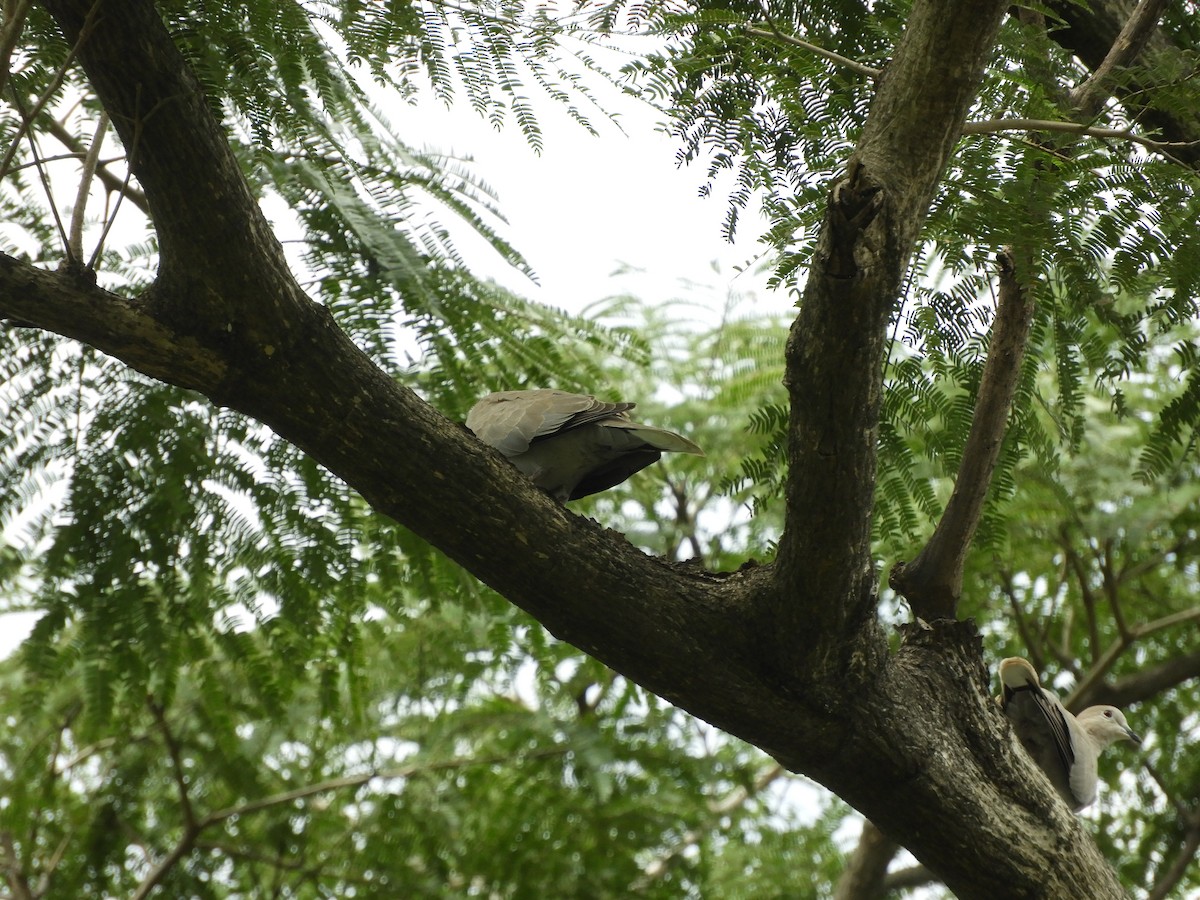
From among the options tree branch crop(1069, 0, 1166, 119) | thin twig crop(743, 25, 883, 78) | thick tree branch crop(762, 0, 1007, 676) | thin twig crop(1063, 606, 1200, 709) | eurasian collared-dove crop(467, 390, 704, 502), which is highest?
thin twig crop(1063, 606, 1200, 709)

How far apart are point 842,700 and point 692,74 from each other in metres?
2.03

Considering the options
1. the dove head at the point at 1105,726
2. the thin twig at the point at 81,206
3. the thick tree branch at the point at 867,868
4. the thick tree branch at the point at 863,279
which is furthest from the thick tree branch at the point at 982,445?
the thick tree branch at the point at 867,868

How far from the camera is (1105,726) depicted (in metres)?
5.58

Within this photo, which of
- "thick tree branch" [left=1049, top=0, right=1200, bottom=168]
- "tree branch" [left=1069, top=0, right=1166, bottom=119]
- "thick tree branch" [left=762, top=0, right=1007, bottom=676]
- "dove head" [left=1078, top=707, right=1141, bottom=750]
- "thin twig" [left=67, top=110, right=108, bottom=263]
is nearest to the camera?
"thick tree branch" [left=762, top=0, right=1007, bottom=676]

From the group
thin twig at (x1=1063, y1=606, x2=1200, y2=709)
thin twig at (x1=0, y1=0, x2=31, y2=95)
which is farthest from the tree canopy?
thin twig at (x1=1063, y1=606, x2=1200, y2=709)

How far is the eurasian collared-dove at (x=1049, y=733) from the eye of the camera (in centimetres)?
442

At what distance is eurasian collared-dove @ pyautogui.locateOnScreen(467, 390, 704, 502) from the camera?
12.6ft

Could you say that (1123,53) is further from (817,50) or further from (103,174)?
(103,174)

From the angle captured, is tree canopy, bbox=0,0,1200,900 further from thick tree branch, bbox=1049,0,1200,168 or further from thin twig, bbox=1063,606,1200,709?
thin twig, bbox=1063,606,1200,709

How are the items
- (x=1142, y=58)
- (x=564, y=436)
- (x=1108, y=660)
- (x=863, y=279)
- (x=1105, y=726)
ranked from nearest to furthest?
(x=863, y=279) → (x=1142, y=58) → (x=564, y=436) → (x=1105, y=726) → (x=1108, y=660)

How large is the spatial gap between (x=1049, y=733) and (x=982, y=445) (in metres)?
1.59

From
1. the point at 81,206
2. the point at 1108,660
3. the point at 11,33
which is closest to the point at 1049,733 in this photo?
the point at 1108,660

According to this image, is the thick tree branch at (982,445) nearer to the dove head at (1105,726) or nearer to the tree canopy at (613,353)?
the tree canopy at (613,353)

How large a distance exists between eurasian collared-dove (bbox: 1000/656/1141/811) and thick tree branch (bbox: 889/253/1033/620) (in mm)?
860
